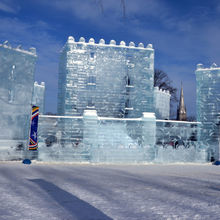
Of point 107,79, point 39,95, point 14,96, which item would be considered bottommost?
point 14,96

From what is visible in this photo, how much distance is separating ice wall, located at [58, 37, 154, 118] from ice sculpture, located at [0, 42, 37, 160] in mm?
2881

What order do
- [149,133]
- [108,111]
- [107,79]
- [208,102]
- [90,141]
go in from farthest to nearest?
[107,79] → [108,111] → [208,102] → [149,133] → [90,141]

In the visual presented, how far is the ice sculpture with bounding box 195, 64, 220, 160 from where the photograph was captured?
15641 millimetres

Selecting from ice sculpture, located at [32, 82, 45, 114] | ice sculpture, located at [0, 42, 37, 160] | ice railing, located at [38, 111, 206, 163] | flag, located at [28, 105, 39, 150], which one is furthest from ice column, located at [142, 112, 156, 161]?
ice sculpture, located at [32, 82, 45, 114]

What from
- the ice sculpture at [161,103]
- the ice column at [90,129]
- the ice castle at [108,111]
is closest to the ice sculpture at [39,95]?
the ice castle at [108,111]

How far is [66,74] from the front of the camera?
1781 cm

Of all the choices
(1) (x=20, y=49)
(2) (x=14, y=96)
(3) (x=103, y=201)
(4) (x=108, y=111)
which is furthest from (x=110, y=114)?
(3) (x=103, y=201)

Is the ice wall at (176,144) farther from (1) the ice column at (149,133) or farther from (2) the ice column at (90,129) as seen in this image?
(2) the ice column at (90,129)

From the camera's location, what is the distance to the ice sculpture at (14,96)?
12.1 m

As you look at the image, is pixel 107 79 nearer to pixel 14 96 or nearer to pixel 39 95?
pixel 14 96

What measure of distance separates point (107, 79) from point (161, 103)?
9.28 metres

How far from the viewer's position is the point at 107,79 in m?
18.2

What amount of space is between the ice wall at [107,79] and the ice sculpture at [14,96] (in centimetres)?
288

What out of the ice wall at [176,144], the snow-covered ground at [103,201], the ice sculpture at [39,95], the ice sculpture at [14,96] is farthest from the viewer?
the ice sculpture at [39,95]
